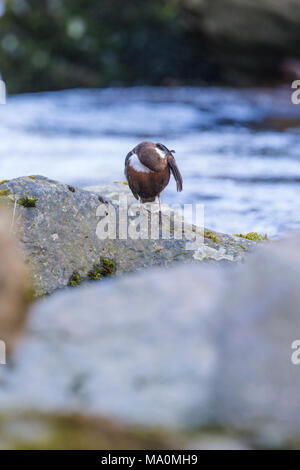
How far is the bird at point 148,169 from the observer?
16.6ft

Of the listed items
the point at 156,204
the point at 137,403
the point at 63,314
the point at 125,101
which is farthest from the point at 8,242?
the point at 125,101

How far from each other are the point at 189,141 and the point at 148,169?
7854 mm

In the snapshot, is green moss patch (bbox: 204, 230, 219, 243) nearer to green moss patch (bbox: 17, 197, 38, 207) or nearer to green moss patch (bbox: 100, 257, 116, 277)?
green moss patch (bbox: 100, 257, 116, 277)

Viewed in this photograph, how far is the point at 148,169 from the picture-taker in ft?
16.6

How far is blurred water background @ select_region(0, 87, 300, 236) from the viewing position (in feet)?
27.4

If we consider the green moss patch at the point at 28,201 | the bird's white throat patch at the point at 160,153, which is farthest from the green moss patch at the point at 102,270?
the bird's white throat patch at the point at 160,153

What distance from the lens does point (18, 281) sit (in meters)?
2.32

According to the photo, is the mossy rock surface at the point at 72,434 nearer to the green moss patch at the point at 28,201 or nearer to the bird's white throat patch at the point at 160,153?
the green moss patch at the point at 28,201

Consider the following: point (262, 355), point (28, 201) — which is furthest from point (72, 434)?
point (28, 201)

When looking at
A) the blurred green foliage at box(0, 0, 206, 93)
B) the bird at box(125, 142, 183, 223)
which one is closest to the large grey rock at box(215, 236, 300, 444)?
the bird at box(125, 142, 183, 223)

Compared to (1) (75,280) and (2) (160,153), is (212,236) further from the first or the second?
(1) (75,280)

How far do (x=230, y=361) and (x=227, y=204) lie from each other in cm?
621

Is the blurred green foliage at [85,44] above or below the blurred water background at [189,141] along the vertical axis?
above

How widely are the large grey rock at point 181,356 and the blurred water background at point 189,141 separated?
4.72 m
